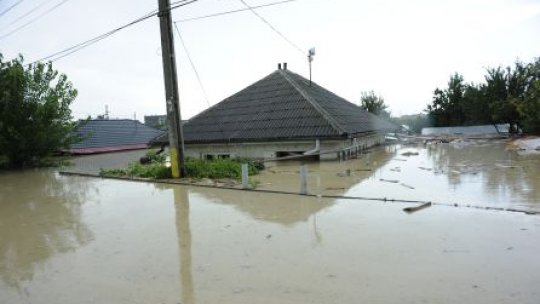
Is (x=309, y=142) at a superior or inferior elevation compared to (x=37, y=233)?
superior

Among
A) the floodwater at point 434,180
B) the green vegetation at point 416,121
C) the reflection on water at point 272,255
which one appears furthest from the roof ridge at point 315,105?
the green vegetation at point 416,121

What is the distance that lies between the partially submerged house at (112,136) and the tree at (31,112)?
11.2 meters

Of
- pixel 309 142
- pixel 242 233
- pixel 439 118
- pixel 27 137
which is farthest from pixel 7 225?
pixel 439 118

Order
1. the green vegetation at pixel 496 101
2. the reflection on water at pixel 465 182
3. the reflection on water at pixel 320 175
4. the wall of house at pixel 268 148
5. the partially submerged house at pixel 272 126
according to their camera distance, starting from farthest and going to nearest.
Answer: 1. the green vegetation at pixel 496 101
2. the partially submerged house at pixel 272 126
3. the wall of house at pixel 268 148
4. the reflection on water at pixel 320 175
5. the reflection on water at pixel 465 182

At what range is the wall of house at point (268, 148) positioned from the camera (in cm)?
1558

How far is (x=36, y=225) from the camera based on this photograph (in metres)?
7.26

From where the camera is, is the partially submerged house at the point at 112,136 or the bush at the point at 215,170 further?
the partially submerged house at the point at 112,136

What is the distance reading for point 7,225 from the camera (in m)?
7.39

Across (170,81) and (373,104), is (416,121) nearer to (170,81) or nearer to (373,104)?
(373,104)

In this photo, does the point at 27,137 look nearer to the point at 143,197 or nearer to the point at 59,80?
the point at 59,80

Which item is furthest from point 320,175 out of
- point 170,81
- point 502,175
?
point 170,81

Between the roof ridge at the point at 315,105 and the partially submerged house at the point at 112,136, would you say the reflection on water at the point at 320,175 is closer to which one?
the roof ridge at the point at 315,105

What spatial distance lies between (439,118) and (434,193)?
114ft

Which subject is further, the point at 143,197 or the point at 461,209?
the point at 143,197
